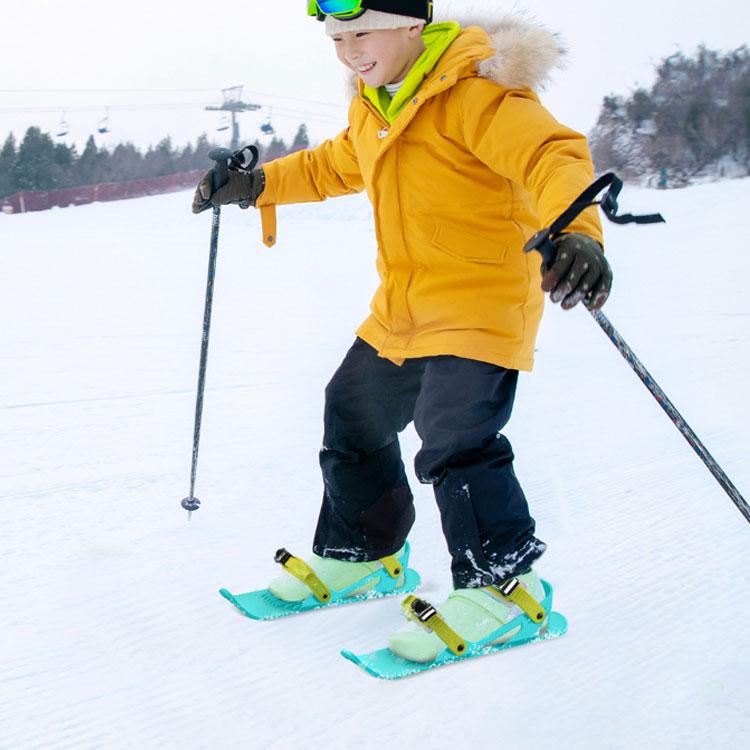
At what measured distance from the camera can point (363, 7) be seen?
6.36 ft

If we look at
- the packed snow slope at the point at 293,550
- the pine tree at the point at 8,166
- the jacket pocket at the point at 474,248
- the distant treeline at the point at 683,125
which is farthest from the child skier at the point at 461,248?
the pine tree at the point at 8,166

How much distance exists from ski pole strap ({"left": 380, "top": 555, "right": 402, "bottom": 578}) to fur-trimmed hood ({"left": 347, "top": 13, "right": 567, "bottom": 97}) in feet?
3.82

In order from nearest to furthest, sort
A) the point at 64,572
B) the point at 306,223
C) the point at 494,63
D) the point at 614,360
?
the point at 494,63 < the point at 64,572 < the point at 614,360 < the point at 306,223

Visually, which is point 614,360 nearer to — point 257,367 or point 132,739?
point 257,367

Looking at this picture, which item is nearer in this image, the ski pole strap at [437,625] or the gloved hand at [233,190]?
the ski pole strap at [437,625]

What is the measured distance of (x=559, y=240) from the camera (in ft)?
5.28

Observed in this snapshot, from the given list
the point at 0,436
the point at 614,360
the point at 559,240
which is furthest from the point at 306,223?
the point at 559,240

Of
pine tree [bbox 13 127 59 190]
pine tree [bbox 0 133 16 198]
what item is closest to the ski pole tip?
pine tree [bbox 0 133 16 198]

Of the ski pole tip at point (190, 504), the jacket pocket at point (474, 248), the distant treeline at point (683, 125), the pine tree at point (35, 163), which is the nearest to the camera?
the jacket pocket at point (474, 248)

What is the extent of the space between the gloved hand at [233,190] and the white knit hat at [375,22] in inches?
23.9

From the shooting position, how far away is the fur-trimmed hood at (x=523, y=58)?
188cm

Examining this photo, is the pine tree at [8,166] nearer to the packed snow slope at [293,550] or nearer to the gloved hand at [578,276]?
the packed snow slope at [293,550]

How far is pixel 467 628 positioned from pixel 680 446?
6.17ft

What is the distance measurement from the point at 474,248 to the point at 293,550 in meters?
1.01
